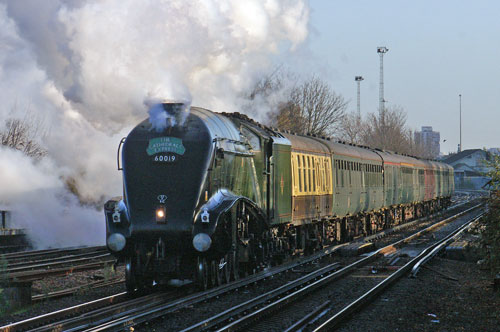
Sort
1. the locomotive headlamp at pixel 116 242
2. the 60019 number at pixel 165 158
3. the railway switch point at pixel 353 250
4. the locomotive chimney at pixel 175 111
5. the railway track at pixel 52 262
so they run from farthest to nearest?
the railway switch point at pixel 353 250 → the railway track at pixel 52 262 → the locomotive chimney at pixel 175 111 → the 60019 number at pixel 165 158 → the locomotive headlamp at pixel 116 242

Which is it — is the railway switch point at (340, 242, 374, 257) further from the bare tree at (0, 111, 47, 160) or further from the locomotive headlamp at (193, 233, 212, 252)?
the bare tree at (0, 111, 47, 160)

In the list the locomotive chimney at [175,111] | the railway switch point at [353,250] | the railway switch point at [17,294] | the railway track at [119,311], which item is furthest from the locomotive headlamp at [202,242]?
the railway switch point at [353,250]

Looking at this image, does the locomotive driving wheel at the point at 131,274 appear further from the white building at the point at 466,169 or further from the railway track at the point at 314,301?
the white building at the point at 466,169

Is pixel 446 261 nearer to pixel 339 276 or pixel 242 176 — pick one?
pixel 339 276

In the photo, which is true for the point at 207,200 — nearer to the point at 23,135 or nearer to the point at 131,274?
the point at 131,274

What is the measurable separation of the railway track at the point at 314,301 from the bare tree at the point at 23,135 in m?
24.6

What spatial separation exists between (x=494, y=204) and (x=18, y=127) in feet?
119

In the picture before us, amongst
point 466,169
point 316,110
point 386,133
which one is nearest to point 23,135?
point 316,110

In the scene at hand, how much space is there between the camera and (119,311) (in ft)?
37.3

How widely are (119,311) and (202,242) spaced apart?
2.04 m

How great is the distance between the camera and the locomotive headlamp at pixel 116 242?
1291 cm

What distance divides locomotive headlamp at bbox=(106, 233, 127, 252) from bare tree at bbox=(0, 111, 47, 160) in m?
26.1

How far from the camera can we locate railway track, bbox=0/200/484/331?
10.1 m

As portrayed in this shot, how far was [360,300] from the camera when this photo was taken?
1256cm
